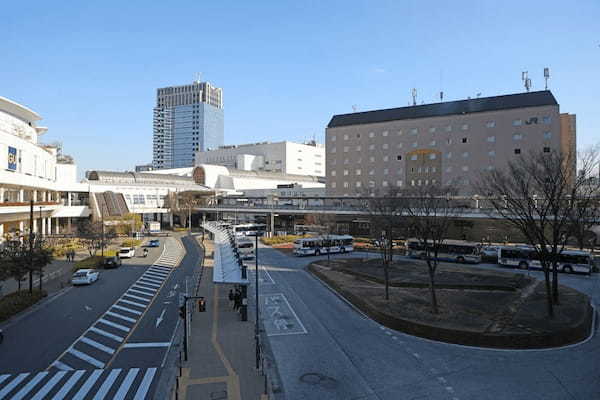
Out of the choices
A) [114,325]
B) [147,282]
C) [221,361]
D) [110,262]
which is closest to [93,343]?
[114,325]

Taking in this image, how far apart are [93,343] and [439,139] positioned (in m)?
65.8

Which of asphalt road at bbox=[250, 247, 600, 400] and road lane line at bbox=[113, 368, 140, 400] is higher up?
asphalt road at bbox=[250, 247, 600, 400]

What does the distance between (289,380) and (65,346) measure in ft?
33.9

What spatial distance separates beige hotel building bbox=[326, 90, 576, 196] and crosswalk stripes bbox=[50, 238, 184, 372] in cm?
4265

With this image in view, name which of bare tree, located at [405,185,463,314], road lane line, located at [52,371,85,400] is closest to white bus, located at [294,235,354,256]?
bare tree, located at [405,185,463,314]

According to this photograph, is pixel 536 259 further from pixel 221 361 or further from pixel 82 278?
pixel 82 278

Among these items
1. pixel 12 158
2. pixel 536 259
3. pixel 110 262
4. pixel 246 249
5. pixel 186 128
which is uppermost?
pixel 186 128

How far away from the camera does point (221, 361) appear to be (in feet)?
48.5

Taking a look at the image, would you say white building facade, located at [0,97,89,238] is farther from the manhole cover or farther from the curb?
the curb

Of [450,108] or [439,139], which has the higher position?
[450,108]

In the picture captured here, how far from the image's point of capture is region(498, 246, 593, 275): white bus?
112 feet

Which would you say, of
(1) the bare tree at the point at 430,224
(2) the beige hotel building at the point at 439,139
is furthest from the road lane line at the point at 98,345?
(2) the beige hotel building at the point at 439,139

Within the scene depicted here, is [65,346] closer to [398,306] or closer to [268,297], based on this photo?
[268,297]

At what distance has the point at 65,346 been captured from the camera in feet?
56.0
